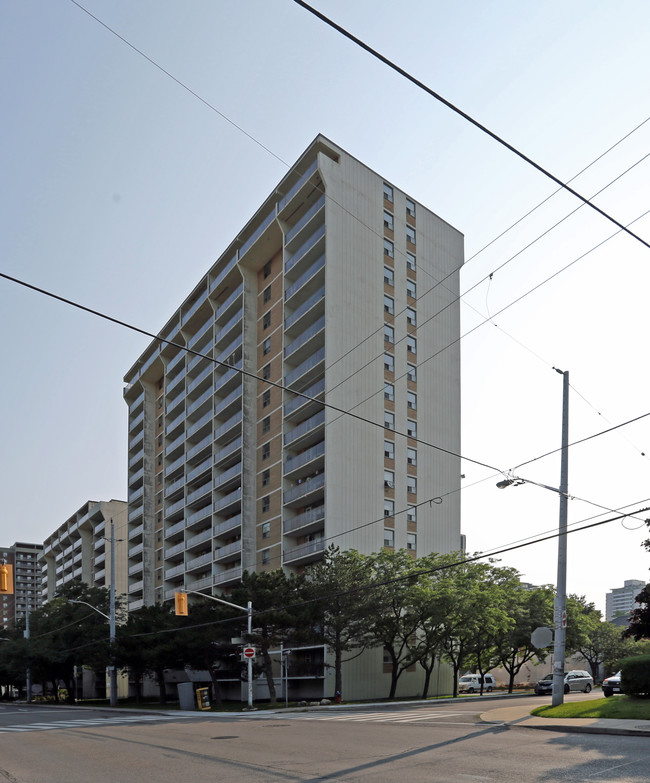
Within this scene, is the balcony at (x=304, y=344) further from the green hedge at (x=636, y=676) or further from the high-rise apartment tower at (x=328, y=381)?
the green hedge at (x=636, y=676)

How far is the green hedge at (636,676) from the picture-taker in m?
25.9

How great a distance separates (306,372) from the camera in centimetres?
6097

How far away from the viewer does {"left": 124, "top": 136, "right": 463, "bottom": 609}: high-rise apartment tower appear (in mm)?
59562

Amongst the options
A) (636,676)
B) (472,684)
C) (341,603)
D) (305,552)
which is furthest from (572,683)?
(636,676)

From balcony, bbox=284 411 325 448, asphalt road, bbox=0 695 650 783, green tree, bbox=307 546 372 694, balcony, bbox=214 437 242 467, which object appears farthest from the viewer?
balcony, bbox=214 437 242 467

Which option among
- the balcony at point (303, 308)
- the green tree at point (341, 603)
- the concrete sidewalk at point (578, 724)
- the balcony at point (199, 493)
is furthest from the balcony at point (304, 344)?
the concrete sidewalk at point (578, 724)

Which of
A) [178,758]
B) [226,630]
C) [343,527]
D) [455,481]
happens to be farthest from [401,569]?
[178,758]

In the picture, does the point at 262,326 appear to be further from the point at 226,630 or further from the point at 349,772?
the point at 349,772

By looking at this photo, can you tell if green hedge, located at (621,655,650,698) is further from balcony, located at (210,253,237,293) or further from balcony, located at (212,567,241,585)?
balcony, located at (210,253,237,293)

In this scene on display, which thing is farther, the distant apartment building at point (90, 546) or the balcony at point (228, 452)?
the distant apartment building at point (90, 546)

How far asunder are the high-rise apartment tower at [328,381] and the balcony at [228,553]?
206 mm

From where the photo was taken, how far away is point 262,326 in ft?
236

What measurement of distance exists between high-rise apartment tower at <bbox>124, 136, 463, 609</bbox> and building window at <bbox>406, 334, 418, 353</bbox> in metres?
0.46

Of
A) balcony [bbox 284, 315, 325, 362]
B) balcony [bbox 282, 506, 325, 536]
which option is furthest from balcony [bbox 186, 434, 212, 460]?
balcony [bbox 282, 506, 325, 536]
